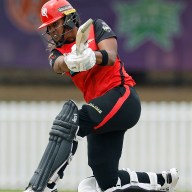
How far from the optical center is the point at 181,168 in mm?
10477

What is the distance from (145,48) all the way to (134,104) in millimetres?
11335

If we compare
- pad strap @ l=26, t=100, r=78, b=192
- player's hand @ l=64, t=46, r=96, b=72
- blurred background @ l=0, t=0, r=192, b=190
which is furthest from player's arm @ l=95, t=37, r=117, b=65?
blurred background @ l=0, t=0, r=192, b=190

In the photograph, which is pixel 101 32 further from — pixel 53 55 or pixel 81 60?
pixel 81 60

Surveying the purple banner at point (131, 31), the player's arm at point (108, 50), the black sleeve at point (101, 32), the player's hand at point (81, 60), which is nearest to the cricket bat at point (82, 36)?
the player's hand at point (81, 60)

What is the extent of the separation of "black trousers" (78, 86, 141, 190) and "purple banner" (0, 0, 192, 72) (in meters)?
10.9

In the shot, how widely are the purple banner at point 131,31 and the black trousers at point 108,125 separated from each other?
10886 millimetres

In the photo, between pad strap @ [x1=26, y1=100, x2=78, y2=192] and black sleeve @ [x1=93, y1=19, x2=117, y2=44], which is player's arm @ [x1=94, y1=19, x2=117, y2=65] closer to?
black sleeve @ [x1=93, y1=19, x2=117, y2=44]

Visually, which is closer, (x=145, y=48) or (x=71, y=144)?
(x=71, y=144)

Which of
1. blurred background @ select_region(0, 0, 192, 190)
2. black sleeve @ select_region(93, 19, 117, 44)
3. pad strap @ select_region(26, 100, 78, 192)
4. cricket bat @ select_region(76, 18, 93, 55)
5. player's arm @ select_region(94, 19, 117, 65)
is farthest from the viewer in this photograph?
blurred background @ select_region(0, 0, 192, 190)

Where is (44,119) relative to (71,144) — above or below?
below

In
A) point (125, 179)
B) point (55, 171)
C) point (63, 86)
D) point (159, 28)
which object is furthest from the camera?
point (63, 86)

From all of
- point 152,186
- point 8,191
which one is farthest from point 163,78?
point 152,186

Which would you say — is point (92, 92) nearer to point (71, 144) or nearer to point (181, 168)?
point (71, 144)

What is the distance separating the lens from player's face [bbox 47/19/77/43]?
657 cm
